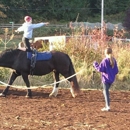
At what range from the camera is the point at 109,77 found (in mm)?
10570

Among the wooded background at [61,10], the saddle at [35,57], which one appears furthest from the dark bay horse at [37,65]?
the wooded background at [61,10]

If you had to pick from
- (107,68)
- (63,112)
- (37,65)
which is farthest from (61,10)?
(63,112)

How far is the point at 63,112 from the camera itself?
10.3 metres

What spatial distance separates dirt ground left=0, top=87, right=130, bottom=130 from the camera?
879cm

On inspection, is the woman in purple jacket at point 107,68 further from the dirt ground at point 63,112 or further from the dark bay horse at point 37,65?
the dark bay horse at point 37,65

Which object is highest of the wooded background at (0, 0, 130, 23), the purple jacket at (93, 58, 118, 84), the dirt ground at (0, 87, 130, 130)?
the purple jacket at (93, 58, 118, 84)

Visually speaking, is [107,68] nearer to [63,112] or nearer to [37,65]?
[63,112]

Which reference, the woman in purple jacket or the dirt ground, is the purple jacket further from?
the dirt ground

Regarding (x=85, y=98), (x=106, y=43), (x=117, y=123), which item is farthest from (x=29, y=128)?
(x=106, y=43)

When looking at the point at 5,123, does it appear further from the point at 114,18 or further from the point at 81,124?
the point at 114,18

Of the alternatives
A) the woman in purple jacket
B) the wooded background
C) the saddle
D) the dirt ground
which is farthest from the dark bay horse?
the wooded background

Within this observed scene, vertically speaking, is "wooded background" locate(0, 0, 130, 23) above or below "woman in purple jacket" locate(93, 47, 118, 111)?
below

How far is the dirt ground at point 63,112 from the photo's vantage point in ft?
28.8

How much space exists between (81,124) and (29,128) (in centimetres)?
114
